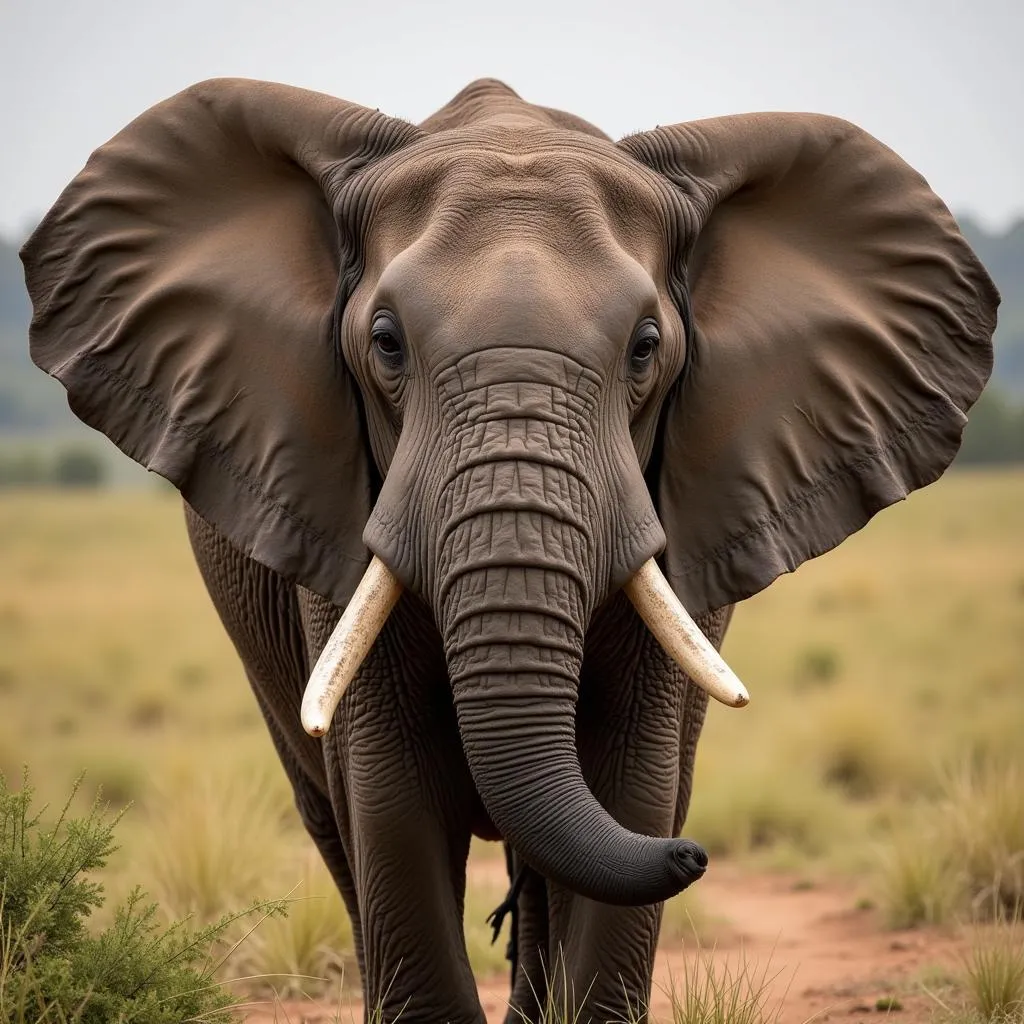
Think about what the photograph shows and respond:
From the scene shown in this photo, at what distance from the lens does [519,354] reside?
13.0 feet

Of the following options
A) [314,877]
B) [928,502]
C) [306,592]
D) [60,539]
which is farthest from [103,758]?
[928,502]

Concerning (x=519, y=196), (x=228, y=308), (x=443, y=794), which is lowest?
(x=443, y=794)

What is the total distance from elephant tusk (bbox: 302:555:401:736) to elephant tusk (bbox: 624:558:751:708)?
563 millimetres

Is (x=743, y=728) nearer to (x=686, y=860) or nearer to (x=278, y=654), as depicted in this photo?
(x=278, y=654)

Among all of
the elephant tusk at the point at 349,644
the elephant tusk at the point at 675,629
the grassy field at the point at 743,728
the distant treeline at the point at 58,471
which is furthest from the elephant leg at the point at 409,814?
the distant treeline at the point at 58,471

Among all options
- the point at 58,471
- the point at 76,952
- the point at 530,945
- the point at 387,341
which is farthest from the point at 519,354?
the point at 58,471

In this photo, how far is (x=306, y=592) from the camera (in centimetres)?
507

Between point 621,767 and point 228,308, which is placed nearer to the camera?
point 621,767

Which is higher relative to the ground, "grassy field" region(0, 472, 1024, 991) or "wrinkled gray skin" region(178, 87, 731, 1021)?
"wrinkled gray skin" region(178, 87, 731, 1021)

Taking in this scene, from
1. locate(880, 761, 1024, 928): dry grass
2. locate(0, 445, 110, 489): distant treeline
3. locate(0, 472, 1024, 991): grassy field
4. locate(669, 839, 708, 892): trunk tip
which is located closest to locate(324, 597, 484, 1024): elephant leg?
locate(669, 839, 708, 892): trunk tip

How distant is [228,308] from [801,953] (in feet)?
14.6

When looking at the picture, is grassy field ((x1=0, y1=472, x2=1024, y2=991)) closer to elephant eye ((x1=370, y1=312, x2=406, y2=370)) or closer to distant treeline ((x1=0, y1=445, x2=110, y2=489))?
elephant eye ((x1=370, y1=312, x2=406, y2=370))

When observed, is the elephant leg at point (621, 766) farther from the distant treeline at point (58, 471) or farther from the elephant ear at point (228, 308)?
the distant treeline at point (58, 471)

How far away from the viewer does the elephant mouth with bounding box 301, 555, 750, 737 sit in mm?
3955
